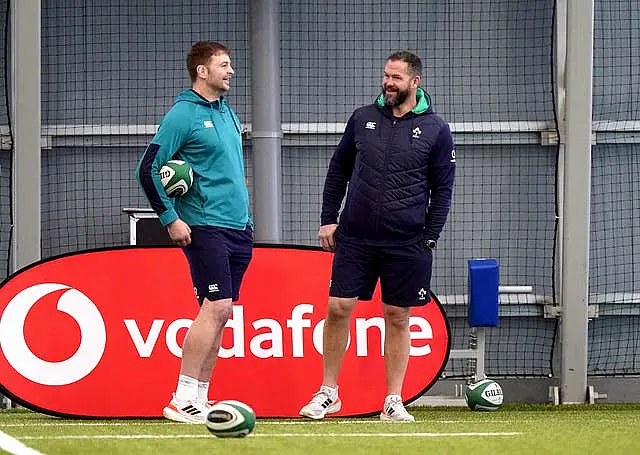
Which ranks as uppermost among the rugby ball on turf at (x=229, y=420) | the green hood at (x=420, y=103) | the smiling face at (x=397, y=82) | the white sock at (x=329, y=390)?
the smiling face at (x=397, y=82)

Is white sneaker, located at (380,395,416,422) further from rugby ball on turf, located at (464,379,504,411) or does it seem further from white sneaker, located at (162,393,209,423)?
rugby ball on turf, located at (464,379,504,411)

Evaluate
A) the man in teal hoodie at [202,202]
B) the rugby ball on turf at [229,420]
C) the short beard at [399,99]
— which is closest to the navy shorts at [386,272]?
the man in teal hoodie at [202,202]

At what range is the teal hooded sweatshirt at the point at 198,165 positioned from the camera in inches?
224

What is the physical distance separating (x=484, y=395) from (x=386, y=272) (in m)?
1.30

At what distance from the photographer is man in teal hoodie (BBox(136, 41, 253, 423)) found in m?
5.71

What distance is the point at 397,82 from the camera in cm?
607

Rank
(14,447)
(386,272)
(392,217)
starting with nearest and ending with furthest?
(14,447) → (392,217) → (386,272)

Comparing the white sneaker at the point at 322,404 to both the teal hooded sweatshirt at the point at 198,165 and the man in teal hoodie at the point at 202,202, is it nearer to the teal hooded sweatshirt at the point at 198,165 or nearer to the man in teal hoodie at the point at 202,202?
the man in teal hoodie at the point at 202,202

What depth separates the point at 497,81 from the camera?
8617 millimetres

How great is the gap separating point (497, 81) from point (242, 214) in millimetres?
3290

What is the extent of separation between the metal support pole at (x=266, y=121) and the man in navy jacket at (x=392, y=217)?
220 cm

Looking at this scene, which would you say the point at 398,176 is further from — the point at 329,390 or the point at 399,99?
the point at 329,390

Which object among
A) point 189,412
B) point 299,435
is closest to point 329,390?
point 189,412

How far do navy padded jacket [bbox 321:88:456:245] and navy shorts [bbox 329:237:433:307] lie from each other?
5 cm
